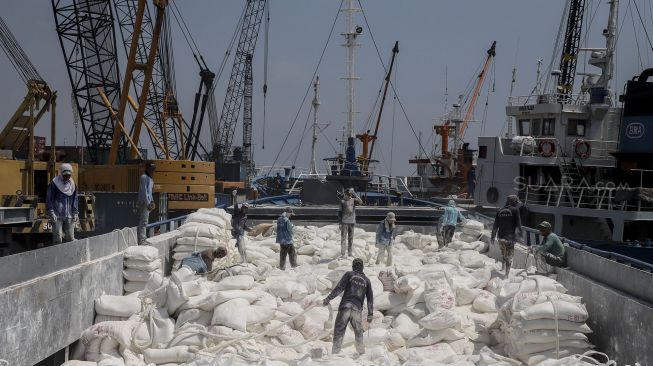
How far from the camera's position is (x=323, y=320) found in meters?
10.1

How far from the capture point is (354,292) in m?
8.92

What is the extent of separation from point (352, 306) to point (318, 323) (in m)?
1.36

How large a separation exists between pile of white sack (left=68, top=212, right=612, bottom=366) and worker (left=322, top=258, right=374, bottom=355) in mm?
210

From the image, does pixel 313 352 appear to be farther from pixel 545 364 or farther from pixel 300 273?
pixel 300 273

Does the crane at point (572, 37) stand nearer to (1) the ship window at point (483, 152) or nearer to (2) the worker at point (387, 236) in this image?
(1) the ship window at point (483, 152)

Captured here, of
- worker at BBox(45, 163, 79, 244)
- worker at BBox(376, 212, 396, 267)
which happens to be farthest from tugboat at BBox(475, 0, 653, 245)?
worker at BBox(45, 163, 79, 244)

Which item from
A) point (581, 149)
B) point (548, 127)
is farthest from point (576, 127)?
point (581, 149)

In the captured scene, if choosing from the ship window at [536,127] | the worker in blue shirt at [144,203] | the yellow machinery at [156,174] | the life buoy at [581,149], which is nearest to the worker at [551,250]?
the worker in blue shirt at [144,203]

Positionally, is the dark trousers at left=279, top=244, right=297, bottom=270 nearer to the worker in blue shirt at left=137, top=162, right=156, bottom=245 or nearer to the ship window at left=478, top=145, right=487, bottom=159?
the worker in blue shirt at left=137, top=162, right=156, bottom=245

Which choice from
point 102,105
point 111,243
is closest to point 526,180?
point 111,243

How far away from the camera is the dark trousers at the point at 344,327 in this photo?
8807mm

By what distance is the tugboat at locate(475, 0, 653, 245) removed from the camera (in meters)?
18.9

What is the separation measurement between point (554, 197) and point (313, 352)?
1407 centimetres

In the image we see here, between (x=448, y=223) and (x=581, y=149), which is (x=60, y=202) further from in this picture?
(x=581, y=149)
